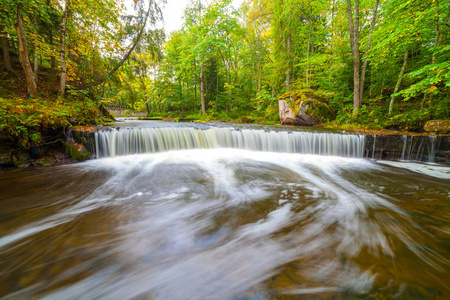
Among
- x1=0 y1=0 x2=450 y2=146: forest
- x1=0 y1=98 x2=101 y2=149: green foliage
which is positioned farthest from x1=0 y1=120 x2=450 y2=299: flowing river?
x1=0 y1=0 x2=450 y2=146: forest

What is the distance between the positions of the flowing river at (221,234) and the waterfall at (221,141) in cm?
157

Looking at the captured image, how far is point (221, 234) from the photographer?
1.99 m

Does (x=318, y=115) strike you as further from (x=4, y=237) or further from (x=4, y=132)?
(x=4, y=132)

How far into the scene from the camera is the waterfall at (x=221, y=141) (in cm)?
575

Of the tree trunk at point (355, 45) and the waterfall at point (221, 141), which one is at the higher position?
the tree trunk at point (355, 45)

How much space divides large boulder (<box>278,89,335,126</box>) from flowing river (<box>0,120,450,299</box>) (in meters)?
6.19

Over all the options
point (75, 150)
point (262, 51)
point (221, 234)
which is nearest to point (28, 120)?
point (75, 150)

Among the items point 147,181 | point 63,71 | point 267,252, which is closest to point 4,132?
point 63,71

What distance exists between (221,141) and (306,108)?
622 centimetres

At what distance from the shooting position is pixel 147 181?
3.73 m

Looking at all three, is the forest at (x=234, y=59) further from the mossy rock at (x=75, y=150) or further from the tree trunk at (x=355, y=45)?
the mossy rock at (x=75, y=150)

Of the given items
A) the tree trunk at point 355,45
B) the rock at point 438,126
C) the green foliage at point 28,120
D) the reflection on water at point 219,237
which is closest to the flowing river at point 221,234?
the reflection on water at point 219,237

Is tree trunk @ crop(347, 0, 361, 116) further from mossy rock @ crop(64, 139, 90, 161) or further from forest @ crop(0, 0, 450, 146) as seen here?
mossy rock @ crop(64, 139, 90, 161)

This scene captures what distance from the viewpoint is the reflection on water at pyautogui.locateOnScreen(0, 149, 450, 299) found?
131 centimetres
